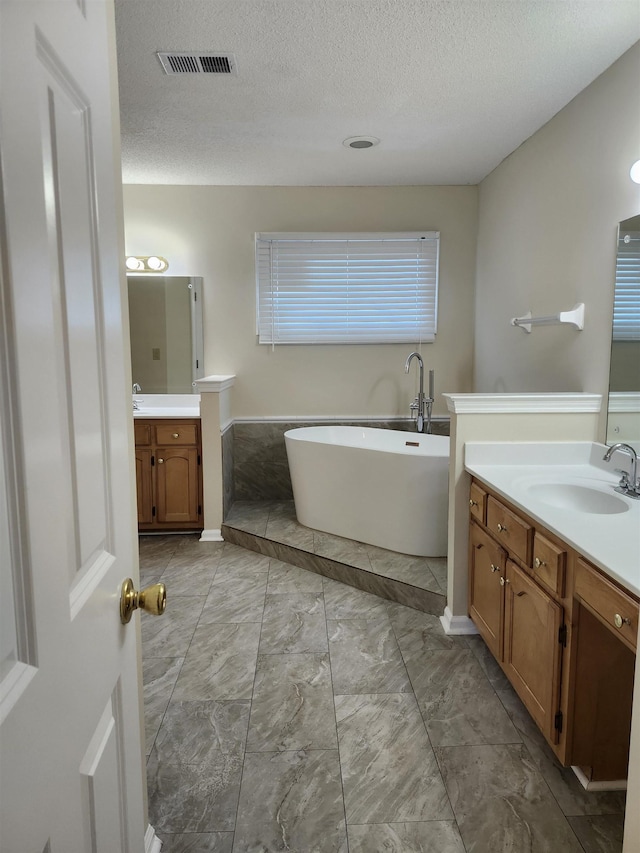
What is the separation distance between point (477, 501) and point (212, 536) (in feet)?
7.32

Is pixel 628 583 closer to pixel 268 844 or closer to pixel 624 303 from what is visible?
pixel 268 844

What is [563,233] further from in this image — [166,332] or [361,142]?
[166,332]

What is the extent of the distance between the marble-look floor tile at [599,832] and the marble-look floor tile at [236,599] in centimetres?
170

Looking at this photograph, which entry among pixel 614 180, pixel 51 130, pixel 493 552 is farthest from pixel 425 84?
pixel 51 130

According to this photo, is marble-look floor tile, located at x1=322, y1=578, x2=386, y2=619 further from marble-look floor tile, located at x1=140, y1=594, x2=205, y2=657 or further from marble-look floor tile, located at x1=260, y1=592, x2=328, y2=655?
marble-look floor tile, located at x1=140, y1=594, x2=205, y2=657

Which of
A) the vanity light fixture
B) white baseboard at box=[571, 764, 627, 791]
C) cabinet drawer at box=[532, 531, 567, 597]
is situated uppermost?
the vanity light fixture

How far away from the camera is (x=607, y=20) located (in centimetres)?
221

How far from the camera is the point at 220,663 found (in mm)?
2590

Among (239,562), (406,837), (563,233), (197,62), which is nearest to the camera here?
(406,837)

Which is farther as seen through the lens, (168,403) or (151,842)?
(168,403)

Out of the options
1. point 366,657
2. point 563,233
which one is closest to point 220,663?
point 366,657

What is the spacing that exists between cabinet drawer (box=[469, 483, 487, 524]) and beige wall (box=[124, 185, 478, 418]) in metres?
2.07

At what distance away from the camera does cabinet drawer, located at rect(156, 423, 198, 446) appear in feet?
13.6

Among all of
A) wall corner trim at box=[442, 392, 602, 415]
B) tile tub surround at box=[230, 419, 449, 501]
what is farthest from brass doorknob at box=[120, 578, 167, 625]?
tile tub surround at box=[230, 419, 449, 501]
